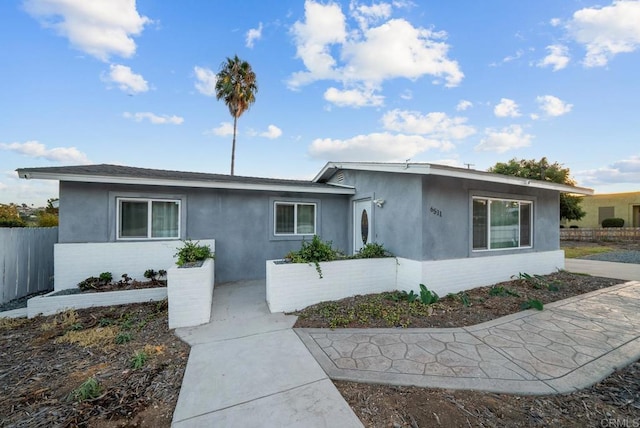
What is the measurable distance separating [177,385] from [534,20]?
492 inches

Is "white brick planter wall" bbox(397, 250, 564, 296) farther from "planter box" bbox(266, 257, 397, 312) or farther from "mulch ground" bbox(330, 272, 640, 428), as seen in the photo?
"mulch ground" bbox(330, 272, 640, 428)

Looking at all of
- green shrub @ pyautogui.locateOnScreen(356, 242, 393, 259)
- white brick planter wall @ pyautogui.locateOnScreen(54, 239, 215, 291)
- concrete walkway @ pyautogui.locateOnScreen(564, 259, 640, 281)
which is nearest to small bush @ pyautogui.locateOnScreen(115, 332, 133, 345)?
white brick planter wall @ pyautogui.locateOnScreen(54, 239, 215, 291)

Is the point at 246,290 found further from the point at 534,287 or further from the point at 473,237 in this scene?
the point at 534,287

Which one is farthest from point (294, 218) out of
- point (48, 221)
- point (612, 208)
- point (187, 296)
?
point (612, 208)

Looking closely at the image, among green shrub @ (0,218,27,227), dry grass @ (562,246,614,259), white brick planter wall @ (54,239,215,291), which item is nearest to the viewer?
white brick planter wall @ (54,239,215,291)

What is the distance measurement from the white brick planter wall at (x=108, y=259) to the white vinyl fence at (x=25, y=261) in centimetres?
114

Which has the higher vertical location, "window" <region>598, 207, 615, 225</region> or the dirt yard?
"window" <region>598, 207, 615, 225</region>

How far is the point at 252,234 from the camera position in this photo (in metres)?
8.33

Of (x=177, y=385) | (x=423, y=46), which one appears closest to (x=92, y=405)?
(x=177, y=385)

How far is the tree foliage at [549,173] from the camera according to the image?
21906mm

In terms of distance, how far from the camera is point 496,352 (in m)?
3.88

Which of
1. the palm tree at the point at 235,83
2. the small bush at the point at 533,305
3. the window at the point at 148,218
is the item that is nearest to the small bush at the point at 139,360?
the window at the point at 148,218

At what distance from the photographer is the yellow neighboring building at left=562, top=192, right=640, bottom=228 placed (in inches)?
1059

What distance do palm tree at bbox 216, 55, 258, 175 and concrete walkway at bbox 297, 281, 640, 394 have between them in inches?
662
